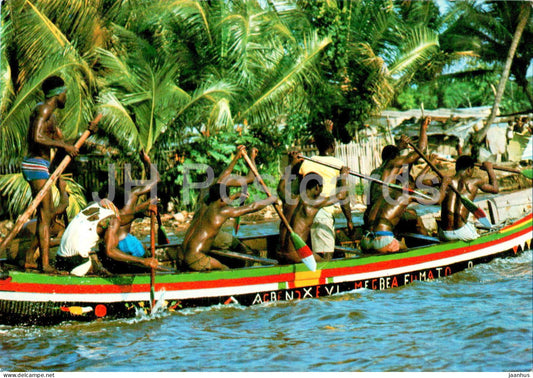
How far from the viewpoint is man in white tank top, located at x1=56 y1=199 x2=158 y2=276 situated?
20.8 ft

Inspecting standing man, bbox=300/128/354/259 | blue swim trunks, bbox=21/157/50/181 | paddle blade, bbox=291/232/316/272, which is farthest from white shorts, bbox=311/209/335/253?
blue swim trunks, bbox=21/157/50/181

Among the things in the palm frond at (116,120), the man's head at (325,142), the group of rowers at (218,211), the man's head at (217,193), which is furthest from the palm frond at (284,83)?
the man's head at (217,193)

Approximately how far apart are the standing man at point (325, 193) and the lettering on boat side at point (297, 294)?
54 centimetres

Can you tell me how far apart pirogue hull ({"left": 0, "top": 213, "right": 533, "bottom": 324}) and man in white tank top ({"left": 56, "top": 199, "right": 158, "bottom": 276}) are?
0.24 meters

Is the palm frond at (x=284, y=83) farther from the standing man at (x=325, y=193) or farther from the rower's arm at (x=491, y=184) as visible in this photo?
the rower's arm at (x=491, y=184)

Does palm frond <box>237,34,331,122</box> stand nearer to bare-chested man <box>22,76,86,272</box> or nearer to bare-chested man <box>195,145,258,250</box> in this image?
bare-chested man <box>195,145,258,250</box>

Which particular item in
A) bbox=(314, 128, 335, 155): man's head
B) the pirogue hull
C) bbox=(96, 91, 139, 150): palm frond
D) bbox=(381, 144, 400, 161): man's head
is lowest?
the pirogue hull

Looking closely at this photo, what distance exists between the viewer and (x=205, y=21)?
12.9 m

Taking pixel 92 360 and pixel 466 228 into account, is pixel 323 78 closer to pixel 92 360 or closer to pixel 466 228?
pixel 466 228

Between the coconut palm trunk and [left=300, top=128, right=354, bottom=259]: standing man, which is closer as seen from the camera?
[left=300, top=128, right=354, bottom=259]: standing man

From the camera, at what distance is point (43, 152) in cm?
659

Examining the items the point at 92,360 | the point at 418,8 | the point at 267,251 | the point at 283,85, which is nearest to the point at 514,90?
the point at 418,8

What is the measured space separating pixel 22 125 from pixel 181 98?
298 cm

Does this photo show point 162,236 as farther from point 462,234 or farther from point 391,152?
point 462,234
